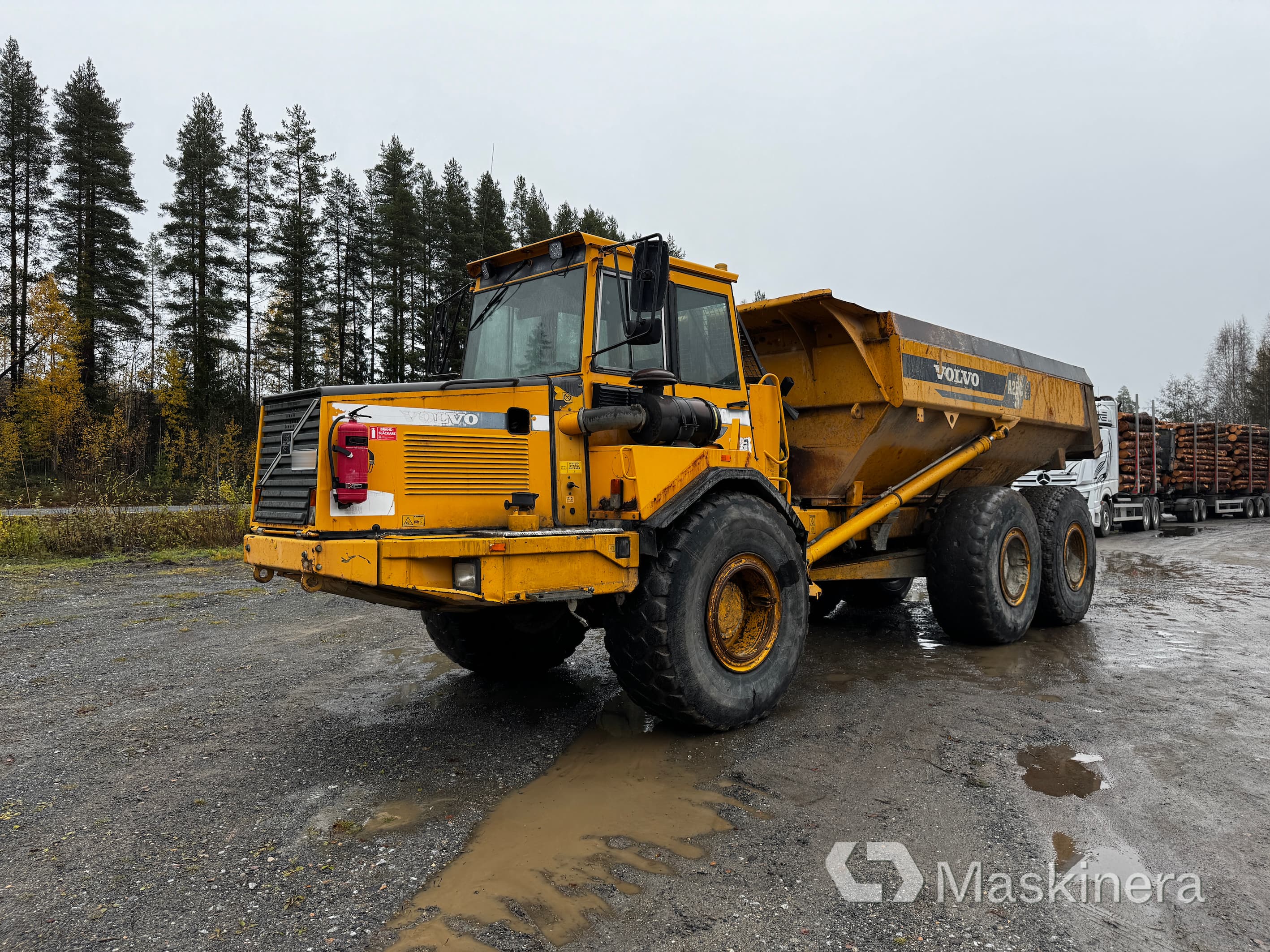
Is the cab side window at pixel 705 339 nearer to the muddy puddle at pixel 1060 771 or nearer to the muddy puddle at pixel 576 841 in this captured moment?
the muddy puddle at pixel 576 841

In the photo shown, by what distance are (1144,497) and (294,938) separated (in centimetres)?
2401

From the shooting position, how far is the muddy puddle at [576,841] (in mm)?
2881

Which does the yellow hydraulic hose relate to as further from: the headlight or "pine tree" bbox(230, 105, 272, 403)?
"pine tree" bbox(230, 105, 272, 403)

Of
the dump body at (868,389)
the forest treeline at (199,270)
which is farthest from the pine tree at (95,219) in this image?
the dump body at (868,389)

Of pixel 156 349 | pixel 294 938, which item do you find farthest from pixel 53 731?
pixel 156 349

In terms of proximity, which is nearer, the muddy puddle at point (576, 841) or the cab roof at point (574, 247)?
the muddy puddle at point (576, 841)

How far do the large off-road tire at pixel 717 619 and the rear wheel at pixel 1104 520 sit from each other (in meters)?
17.2

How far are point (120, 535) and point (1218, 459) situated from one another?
95.1 ft

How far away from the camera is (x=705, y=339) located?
5.43 metres

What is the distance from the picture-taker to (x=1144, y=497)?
21766 millimetres

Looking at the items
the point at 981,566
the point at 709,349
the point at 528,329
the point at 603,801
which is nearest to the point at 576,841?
the point at 603,801

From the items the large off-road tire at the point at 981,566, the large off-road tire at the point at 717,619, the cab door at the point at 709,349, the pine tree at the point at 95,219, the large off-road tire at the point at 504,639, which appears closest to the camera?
the large off-road tire at the point at 717,619

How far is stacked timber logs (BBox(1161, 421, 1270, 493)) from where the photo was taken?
79.2 ft

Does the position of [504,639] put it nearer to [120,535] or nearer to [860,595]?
[860,595]
